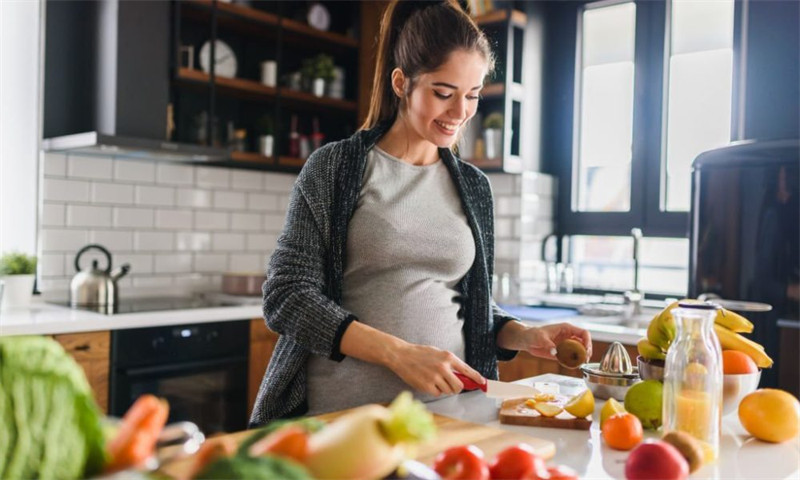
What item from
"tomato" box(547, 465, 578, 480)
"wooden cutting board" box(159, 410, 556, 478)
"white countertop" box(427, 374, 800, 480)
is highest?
"tomato" box(547, 465, 578, 480)

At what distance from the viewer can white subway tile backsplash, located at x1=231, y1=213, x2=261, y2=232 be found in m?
3.89

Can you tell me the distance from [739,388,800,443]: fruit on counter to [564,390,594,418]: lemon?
0.85ft

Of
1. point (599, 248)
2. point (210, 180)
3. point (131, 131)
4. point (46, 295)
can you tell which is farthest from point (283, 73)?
→ point (599, 248)

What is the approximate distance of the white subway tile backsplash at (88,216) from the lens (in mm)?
3232

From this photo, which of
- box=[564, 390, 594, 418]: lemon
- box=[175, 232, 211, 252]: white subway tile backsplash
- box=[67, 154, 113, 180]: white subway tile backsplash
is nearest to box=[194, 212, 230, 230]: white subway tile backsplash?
box=[175, 232, 211, 252]: white subway tile backsplash

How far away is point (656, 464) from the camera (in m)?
0.91

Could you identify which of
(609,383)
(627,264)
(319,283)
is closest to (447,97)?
(319,283)

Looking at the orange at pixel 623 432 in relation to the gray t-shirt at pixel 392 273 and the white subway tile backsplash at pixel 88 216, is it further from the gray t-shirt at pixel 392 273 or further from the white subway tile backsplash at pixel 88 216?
the white subway tile backsplash at pixel 88 216

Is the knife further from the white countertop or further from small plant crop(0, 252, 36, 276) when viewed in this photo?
small plant crop(0, 252, 36, 276)

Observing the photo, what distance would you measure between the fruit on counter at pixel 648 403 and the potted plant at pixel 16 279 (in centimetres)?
249

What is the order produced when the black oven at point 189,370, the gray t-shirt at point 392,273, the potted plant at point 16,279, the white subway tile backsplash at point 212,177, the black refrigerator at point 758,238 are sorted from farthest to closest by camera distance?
the white subway tile backsplash at point 212,177, the potted plant at point 16,279, the black oven at point 189,370, the black refrigerator at point 758,238, the gray t-shirt at point 392,273

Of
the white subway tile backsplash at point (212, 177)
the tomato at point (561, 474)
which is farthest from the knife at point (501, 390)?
the white subway tile backsplash at point (212, 177)

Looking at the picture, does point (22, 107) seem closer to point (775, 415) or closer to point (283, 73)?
point (283, 73)

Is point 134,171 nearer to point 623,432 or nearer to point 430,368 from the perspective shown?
point 430,368
